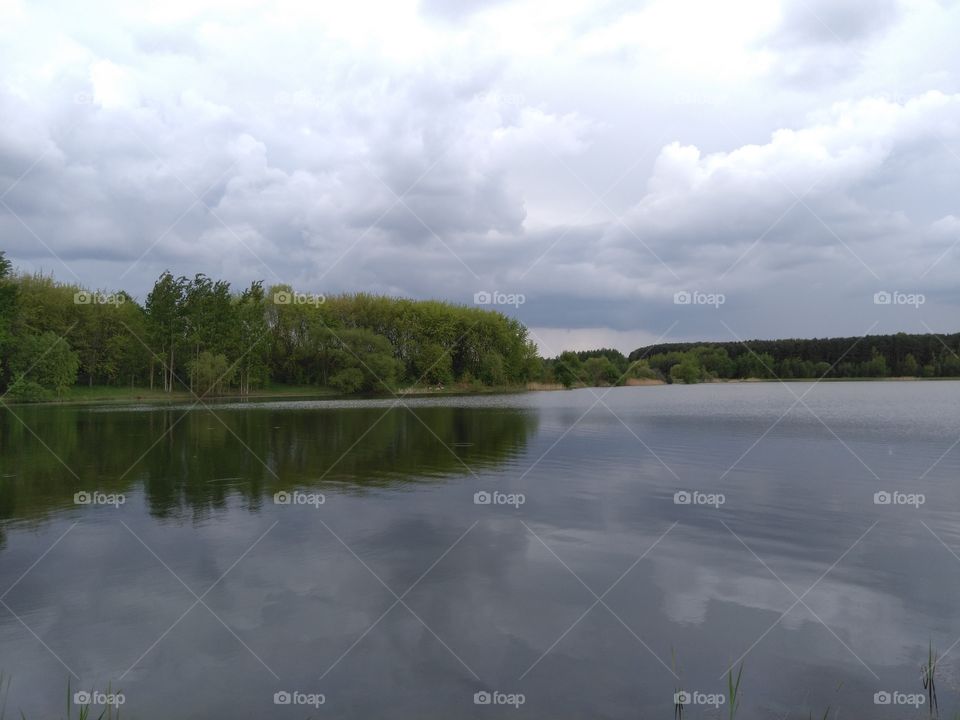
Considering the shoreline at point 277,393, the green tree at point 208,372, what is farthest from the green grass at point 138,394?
the green tree at point 208,372

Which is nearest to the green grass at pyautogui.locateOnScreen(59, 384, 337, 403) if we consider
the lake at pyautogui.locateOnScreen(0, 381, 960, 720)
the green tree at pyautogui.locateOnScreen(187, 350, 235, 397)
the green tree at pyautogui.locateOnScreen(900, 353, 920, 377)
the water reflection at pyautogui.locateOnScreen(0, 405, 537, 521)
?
the green tree at pyautogui.locateOnScreen(187, 350, 235, 397)

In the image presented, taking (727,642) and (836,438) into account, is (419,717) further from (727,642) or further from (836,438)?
(836,438)

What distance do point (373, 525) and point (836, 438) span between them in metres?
26.0

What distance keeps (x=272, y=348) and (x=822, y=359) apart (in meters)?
105

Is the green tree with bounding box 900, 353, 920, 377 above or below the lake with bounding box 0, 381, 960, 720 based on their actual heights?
above

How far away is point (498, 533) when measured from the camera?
1480 cm

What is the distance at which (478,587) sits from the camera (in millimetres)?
11305

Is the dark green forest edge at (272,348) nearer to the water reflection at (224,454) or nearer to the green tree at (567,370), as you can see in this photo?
the green tree at (567,370)

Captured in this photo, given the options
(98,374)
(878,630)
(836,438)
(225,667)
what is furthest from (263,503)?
(98,374)

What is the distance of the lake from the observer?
26.1ft

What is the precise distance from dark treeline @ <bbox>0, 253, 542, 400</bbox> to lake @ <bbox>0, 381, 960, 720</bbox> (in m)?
51.5

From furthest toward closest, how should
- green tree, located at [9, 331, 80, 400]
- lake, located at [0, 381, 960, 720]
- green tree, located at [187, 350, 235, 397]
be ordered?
green tree, located at [187, 350, 235, 397] < green tree, located at [9, 331, 80, 400] < lake, located at [0, 381, 960, 720]

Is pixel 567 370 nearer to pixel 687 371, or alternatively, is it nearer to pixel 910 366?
pixel 687 371

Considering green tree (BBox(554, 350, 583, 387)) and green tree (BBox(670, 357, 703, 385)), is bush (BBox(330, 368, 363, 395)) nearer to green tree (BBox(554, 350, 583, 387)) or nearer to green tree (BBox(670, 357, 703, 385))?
green tree (BBox(554, 350, 583, 387))
